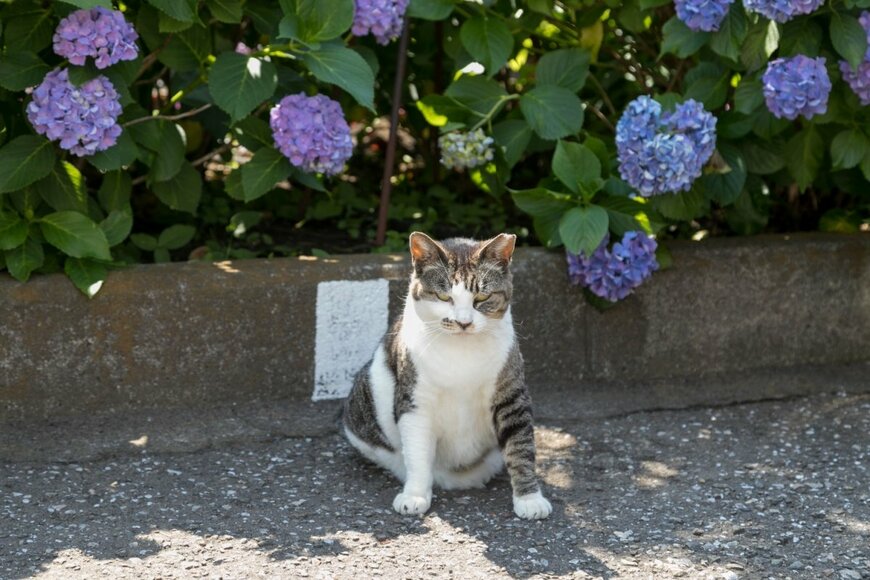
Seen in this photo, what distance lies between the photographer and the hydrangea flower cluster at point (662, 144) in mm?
4020

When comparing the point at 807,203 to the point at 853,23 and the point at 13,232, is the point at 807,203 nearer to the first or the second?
the point at 853,23

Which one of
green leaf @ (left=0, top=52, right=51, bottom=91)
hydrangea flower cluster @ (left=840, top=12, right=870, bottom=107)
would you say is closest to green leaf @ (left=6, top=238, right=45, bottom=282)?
green leaf @ (left=0, top=52, right=51, bottom=91)

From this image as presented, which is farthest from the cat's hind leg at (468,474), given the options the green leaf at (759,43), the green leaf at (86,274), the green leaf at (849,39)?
the green leaf at (849,39)

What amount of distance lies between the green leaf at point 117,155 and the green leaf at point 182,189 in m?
0.31

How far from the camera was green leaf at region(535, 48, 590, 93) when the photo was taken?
4.37 meters

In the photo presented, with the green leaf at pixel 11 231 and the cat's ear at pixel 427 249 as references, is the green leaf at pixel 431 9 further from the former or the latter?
the green leaf at pixel 11 231

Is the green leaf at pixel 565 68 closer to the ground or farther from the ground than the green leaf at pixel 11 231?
farther from the ground

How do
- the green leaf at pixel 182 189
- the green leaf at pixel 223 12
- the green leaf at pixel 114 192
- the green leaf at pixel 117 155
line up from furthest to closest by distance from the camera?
the green leaf at pixel 182 189, the green leaf at pixel 114 192, the green leaf at pixel 223 12, the green leaf at pixel 117 155

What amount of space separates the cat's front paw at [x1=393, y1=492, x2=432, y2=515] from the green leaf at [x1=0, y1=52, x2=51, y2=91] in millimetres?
1670

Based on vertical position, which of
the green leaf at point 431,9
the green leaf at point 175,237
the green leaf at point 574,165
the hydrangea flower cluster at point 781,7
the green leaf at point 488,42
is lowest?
the green leaf at point 175,237

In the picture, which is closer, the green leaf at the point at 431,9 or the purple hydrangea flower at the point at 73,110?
the purple hydrangea flower at the point at 73,110

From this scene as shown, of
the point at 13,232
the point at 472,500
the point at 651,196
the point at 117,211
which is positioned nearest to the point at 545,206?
the point at 651,196

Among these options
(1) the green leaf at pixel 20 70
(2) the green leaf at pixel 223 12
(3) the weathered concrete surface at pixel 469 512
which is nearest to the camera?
(3) the weathered concrete surface at pixel 469 512

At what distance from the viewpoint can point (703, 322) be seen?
180 inches
